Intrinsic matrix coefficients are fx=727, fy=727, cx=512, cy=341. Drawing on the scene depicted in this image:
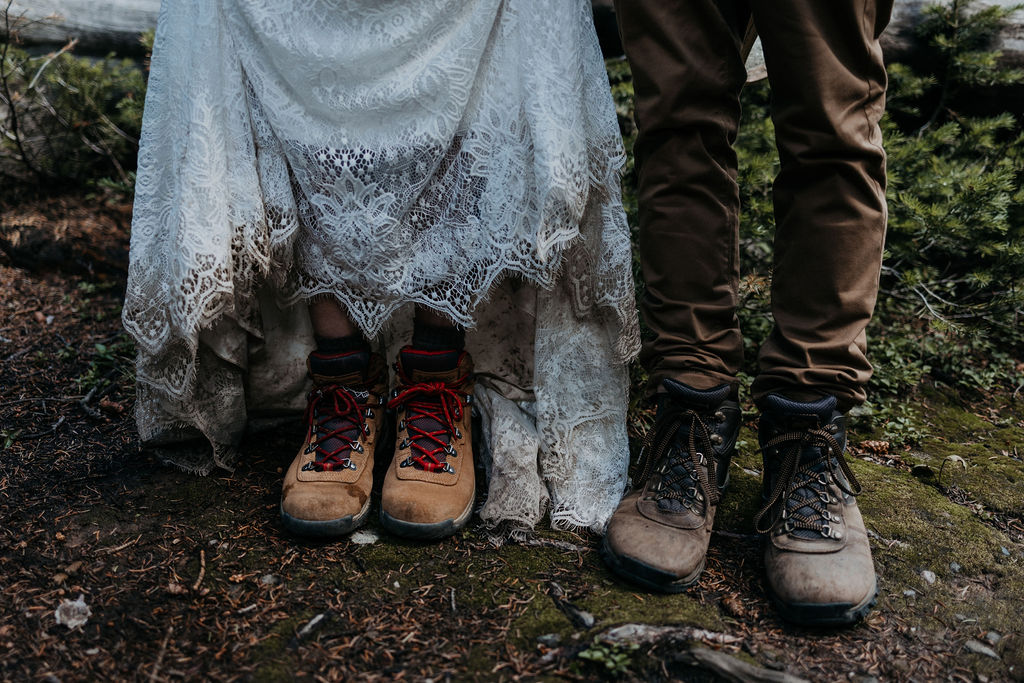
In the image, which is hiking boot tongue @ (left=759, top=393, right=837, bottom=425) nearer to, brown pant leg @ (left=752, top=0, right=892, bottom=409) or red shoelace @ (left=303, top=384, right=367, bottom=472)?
brown pant leg @ (left=752, top=0, right=892, bottom=409)

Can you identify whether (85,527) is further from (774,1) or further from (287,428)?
(774,1)

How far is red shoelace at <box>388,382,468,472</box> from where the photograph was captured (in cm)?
192

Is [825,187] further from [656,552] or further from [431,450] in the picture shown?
[431,450]

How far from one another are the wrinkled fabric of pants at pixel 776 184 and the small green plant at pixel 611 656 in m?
0.66

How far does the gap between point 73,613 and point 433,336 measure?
105cm

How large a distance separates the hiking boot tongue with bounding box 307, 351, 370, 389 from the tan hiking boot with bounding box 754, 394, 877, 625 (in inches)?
42.5

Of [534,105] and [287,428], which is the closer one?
[534,105]

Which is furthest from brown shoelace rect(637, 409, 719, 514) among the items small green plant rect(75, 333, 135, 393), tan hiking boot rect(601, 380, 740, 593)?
small green plant rect(75, 333, 135, 393)

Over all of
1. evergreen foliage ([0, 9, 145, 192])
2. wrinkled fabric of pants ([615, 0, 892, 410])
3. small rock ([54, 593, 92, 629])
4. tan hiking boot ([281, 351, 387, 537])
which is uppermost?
evergreen foliage ([0, 9, 145, 192])

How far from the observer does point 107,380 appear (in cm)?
250

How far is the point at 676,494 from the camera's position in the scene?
1781mm

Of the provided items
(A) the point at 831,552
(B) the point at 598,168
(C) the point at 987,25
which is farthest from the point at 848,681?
(C) the point at 987,25

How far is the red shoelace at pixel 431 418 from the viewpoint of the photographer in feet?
6.28

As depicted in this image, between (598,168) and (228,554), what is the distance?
4.36 ft
